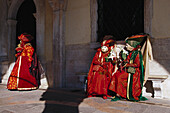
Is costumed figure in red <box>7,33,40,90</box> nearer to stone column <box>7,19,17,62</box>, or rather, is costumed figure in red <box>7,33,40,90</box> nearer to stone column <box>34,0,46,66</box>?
stone column <box>34,0,46,66</box>

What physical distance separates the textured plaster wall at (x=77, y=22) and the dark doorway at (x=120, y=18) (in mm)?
439

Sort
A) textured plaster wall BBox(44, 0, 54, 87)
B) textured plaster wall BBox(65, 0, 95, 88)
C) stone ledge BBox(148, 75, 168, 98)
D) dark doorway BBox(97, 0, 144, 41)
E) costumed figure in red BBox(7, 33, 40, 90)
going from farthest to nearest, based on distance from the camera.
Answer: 1. textured plaster wall BBox(44, 0, 54, 87)
2. textured plaster wall BBox(65, 0, 95, 88)
3. costumed figure in red BBox(7, 33, 40, 90)
4. dark doorway BBox(97, 0, 144, 41)
5. stone ledge BBox(148, 75, 168, 98)

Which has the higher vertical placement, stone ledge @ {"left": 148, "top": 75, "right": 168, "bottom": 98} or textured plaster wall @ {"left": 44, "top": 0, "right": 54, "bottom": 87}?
textured plaster wall @ {"left": 44, "top": 0, "right": 54, "bottom": 87}

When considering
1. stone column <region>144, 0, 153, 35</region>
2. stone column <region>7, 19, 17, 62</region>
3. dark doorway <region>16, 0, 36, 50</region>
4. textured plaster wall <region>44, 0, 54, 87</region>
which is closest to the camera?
stone column <region>144, 0, 153, 35</region>

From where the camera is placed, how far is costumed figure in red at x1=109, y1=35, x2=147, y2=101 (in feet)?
13.0

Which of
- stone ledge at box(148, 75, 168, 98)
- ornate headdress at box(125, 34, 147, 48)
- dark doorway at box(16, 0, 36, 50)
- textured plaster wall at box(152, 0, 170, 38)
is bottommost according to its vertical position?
stone ledge at box(148, 75, 168, 98)

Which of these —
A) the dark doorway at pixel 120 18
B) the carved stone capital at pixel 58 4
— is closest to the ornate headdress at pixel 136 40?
the dark doorway at pixel 120 18

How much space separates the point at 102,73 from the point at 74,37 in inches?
89.2

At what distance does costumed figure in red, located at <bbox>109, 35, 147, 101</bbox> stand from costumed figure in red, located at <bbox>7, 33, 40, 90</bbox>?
2.96 meters

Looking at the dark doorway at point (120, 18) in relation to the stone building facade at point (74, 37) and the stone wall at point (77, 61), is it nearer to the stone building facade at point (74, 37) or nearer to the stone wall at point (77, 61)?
the stone building facade at point (74, 37)

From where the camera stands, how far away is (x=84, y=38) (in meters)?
5.91

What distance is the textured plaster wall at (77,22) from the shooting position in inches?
232

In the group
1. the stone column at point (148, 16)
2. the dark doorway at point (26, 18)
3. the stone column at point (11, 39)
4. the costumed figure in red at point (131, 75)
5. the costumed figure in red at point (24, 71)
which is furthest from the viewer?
the dark doorway at point (26, 18)

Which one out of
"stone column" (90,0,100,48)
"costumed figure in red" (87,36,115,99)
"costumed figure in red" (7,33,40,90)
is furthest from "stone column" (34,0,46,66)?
"costumed figure in red" (87,36,115,99)
